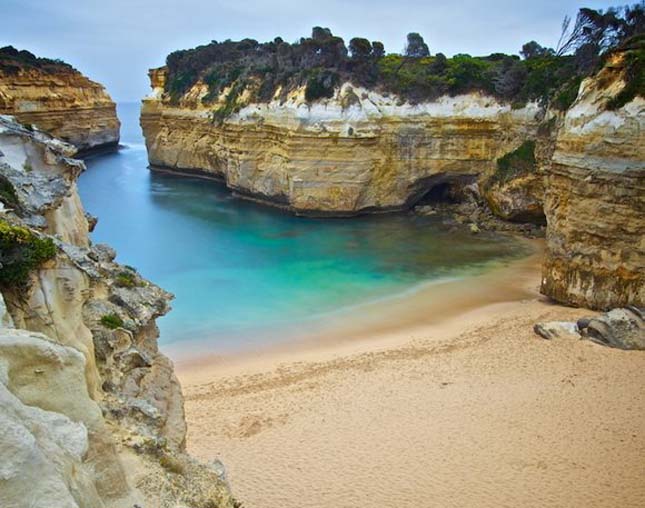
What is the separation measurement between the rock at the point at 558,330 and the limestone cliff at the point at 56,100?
39260 millimetres

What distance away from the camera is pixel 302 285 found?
21.7m

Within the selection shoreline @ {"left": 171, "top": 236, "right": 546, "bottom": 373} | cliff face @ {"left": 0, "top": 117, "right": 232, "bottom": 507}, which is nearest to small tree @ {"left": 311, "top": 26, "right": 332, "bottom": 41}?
shoreline @ {"left": 171, "top": 236, "right": 546, "bottom": 373}

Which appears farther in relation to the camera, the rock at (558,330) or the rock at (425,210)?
the rock at (425,210)

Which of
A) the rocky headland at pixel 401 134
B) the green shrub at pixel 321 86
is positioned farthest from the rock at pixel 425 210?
the green shrub at pixel 321 86

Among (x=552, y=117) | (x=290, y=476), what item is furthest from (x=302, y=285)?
(x=552, y=117)

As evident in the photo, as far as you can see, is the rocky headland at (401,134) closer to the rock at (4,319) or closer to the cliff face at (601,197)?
the cliff face at (601,197)

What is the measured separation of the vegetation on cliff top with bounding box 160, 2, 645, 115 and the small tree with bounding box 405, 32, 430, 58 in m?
7.49

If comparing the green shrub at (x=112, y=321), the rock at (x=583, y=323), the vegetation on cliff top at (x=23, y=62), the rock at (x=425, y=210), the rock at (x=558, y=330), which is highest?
the vegetation on cliff top at (x=23, y=62)

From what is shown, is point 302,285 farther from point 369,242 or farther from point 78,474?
point 78,474

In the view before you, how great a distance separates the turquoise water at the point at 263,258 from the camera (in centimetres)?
1853

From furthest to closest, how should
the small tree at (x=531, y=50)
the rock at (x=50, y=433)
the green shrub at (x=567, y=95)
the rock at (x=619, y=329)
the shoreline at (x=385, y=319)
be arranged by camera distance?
the small tree at (x=531, y=50) → the green shrub at (x=567, y=95) → the shoreline at (x=385, y=319) → the rock at (x=619, y=329) → the rock at (x=50, y=433)

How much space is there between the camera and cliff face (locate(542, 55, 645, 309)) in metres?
15.4

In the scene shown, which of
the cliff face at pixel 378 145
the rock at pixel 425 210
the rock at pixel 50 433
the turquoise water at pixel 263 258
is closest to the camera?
the rock at pixel 50 433

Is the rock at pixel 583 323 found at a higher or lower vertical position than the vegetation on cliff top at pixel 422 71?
lower
